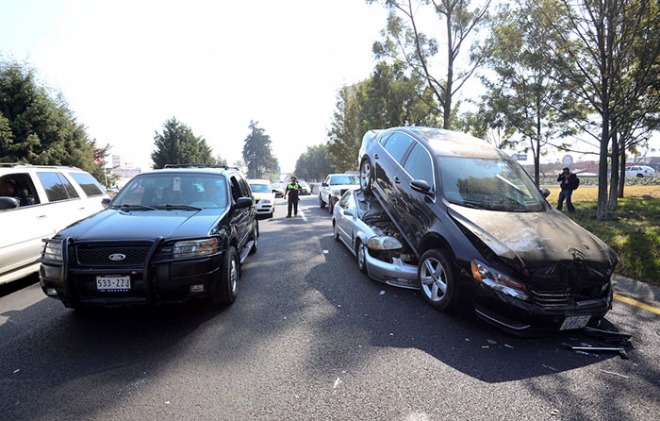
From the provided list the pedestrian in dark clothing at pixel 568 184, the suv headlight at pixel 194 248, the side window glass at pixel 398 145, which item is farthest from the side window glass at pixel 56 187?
the pedestrian in dark clothing at pixel 568 184

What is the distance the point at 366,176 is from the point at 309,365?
478 cm

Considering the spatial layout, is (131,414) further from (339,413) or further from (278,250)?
(278,250)

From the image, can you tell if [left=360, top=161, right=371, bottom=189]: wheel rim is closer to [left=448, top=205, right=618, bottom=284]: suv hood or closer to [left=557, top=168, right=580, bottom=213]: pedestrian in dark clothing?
[left=448, top=205, right=618, bottom=284]: suv hood

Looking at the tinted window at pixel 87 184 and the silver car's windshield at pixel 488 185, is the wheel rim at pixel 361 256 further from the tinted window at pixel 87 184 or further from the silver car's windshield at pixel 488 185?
the tinted window at pixel 87 184

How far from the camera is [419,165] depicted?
5.13 meters

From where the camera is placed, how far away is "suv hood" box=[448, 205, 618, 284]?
3.21 m

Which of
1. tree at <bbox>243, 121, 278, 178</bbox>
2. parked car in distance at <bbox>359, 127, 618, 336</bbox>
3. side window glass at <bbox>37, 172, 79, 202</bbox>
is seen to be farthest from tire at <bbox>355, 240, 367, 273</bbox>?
tree at <bbox>243, 121, 278, 178</bbox>

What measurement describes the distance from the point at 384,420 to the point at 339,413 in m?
0.30

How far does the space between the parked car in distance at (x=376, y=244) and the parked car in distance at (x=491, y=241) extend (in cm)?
20

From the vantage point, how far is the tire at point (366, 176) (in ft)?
22.3

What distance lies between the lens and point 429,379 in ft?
8.76

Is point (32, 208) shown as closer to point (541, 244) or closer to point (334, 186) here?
point (541, 244)

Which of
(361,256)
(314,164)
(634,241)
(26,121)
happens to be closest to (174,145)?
(26,121)

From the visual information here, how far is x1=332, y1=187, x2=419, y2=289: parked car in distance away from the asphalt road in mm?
449
